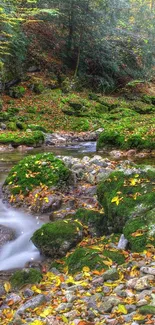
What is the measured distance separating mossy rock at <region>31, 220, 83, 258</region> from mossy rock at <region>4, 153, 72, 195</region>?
2031 millimetres

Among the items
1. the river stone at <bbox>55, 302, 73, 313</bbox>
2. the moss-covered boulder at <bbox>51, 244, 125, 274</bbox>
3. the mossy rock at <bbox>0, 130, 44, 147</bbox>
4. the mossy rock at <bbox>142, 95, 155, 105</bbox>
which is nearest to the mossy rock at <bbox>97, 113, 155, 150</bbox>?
the mossy rock at <bbox>0, 130, 44, 147</bbox>

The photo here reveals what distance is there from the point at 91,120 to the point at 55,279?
46.0 feet

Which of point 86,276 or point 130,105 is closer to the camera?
point 86,276

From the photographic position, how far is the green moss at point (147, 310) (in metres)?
2.62

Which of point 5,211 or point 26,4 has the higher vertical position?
point 26,4

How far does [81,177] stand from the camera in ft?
23.9

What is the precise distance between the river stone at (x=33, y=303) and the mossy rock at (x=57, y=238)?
3.77 ft

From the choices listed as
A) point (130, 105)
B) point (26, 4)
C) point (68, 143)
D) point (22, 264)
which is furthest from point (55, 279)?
point (26, 4)

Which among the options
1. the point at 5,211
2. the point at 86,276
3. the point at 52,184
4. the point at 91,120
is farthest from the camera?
the point at 91,120

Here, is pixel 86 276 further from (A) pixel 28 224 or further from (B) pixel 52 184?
(B) pixel 52 184

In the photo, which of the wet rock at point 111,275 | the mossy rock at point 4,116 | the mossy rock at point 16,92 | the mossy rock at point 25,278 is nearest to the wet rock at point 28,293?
the mossy rock at point 25,278

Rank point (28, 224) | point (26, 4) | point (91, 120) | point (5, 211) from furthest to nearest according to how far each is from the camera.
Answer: point (26, 4), point (91, 120), point (5, 211), point (28, 224)

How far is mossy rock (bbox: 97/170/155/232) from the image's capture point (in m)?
4.58

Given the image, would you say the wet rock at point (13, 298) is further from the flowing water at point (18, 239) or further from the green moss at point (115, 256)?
the green moss at point (115, 256)
